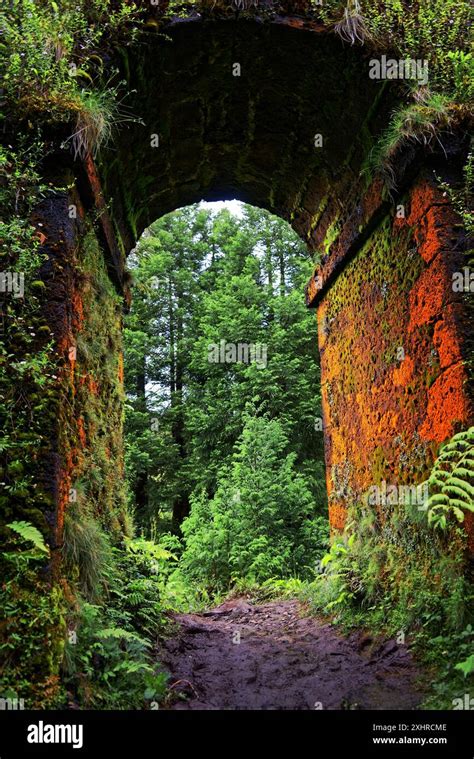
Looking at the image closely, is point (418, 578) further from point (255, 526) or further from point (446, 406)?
point (255, 526)

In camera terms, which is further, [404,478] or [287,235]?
[287,235]

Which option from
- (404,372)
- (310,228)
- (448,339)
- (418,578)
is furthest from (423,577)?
(310,228)

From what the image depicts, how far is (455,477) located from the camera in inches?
155

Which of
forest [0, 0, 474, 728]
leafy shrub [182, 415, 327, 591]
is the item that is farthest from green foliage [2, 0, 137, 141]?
leafy shrub [182, 415, 327, 591]

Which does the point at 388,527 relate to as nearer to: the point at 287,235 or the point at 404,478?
the point at 404,478

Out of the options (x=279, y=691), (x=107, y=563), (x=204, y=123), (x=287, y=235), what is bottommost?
(x=279, y=691)

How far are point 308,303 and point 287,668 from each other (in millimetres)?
4942

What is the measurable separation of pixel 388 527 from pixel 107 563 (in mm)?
2598

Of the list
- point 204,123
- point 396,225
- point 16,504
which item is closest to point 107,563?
point 16,504

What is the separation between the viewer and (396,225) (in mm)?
5195

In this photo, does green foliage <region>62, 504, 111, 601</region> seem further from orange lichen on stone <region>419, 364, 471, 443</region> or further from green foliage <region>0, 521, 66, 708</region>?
orange lichen on stone <region>419, 364, 471, 443</region>

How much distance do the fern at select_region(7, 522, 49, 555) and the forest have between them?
19 millimetres

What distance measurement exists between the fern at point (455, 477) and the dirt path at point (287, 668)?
1188 mm

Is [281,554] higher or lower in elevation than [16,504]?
lower
